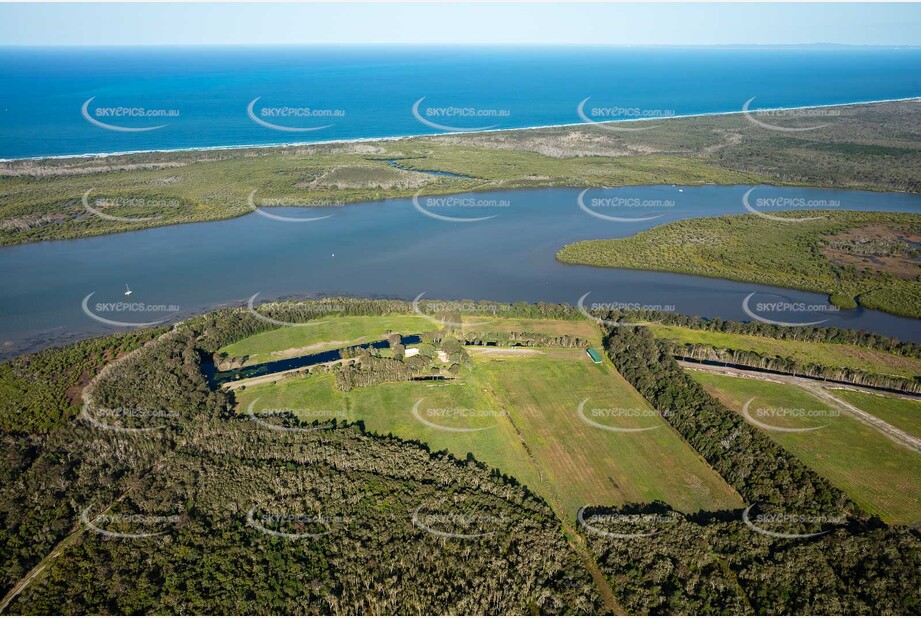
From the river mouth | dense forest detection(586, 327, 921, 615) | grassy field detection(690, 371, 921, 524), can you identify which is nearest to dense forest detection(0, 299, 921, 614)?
dense forest detection(586, 327, 921, 615)

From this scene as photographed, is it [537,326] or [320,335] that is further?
[537,326]

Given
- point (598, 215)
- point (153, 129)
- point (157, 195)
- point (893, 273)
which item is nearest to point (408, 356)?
point (598, 215)

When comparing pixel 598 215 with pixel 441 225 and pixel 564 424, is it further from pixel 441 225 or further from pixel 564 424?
pixel 564 424

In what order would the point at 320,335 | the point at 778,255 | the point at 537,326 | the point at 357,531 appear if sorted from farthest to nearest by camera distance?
the point at 778,255 < the point at 537,326 < the point at 320,335 < the point at 357,531

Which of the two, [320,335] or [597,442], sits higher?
[320,335]

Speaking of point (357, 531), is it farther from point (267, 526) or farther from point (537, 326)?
point (537, 326)

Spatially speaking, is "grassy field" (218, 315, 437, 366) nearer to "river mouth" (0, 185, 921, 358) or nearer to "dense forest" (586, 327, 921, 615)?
"river mouth" (0, 185, 921, 358)

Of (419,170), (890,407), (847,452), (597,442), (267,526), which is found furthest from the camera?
(419,170)

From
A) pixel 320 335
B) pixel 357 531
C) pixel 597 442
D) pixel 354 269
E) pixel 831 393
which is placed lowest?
pixel 357 531

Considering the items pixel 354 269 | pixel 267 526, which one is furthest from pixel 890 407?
pixel 354 269
